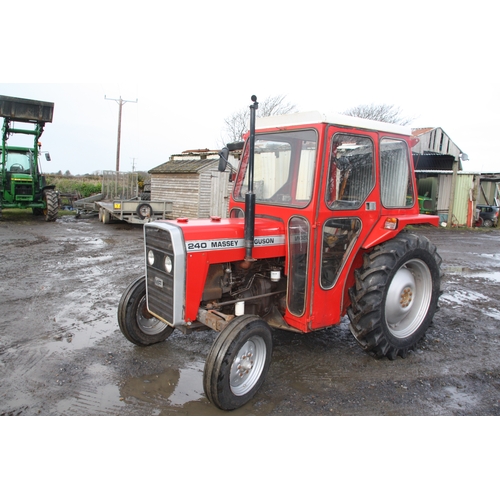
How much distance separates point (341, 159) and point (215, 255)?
1.42 m

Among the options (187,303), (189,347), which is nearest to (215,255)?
(187,303)

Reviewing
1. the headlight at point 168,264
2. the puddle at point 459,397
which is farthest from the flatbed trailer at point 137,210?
the puddle at point 459,397

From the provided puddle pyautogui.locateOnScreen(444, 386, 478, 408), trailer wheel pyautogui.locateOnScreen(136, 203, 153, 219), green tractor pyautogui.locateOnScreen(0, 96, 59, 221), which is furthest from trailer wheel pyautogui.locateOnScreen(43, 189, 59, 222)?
puddle pyautogui.locateOnScreen(444, 386, 478, 408)

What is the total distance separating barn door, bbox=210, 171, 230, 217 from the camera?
15.6m

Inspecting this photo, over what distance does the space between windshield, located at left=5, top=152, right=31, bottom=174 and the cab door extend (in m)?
14.9

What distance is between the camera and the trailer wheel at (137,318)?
3.98 m

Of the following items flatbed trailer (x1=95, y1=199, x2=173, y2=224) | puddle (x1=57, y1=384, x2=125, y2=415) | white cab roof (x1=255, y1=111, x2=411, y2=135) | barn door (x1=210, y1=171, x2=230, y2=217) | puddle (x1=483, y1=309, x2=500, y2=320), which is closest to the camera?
puddle (x1=57, y1=384, x2=125, y2=415)

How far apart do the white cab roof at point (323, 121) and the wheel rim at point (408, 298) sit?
134 centimetres

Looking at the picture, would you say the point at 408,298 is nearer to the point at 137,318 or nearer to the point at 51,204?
→ the point at 137,318

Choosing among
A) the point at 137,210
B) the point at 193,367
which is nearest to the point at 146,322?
the point at 193,367

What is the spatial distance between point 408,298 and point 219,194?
12062 millimetres

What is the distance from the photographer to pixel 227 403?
10.0 feet

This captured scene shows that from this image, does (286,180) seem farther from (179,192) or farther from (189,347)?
(179,192)

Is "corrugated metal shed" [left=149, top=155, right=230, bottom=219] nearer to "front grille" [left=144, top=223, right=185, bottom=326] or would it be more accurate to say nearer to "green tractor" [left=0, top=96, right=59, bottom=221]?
"green tractor" [left=0, top=96, right=59, bottom=221]
